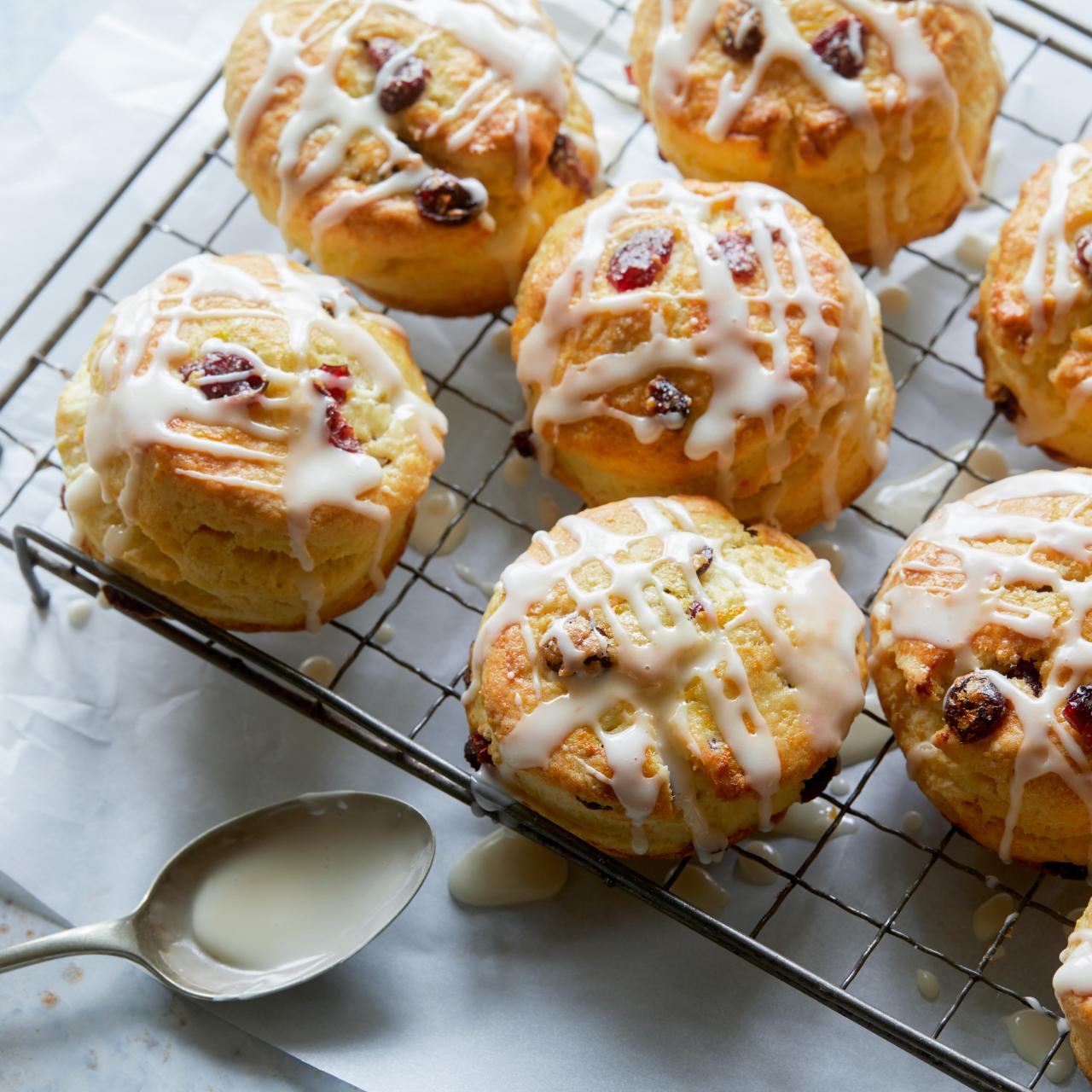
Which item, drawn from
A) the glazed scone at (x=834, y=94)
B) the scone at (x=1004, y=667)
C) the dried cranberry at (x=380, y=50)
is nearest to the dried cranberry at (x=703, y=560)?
the scone at (x=1004, y=667)

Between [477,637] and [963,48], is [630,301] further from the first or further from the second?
[963,48]

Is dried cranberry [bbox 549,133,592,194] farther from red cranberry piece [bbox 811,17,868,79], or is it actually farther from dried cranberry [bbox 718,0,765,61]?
red cranberry piece [bbox 811,17,868,79]

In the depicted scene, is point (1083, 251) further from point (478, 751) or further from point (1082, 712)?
point (478, 751)

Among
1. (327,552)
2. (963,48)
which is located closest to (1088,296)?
(963,48)

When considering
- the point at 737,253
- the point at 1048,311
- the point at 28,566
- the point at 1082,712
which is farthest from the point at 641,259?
the point at 28,566

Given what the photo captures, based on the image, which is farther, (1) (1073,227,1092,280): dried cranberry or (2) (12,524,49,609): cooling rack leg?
(2) (12,524,49,609): cooling rack leg

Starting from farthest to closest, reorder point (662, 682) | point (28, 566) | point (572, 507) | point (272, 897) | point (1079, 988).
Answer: point (572, 507)
point (28, 566)
point (272, 897)
point (662, 682)
point (1079, 988)

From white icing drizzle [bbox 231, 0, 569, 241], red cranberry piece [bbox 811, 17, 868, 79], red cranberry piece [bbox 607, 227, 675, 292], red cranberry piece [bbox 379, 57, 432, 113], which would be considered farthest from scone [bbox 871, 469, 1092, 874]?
red cranberry piece [bbox 379, 57, 432, 113]
